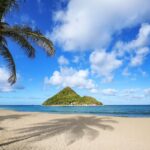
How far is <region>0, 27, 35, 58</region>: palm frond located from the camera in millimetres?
10959

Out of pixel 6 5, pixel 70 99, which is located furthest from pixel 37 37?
pixel 70 99

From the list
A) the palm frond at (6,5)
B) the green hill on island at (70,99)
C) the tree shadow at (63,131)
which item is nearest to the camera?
the palm frond at (6,5)

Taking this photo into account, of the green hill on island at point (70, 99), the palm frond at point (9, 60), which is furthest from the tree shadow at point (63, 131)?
the green hill on island at point (70, 99)

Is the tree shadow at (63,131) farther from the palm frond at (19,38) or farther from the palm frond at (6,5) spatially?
the palm frond at (6,5)

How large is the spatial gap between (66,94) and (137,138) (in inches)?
7266

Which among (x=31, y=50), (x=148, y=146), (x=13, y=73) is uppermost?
(x=31, y=50)

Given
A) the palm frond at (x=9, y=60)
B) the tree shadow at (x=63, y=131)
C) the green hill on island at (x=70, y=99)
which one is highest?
the green hill on island at (x=70, y=99)

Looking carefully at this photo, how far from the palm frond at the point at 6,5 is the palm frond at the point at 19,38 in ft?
2.32

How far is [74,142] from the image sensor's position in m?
12.1

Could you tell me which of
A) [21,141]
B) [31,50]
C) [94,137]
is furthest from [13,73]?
[94,137]

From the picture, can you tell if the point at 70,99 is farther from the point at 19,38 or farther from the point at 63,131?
the point at 19,38

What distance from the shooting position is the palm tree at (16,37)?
10.8 metres

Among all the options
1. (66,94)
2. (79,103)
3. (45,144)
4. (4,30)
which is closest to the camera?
(4,30)

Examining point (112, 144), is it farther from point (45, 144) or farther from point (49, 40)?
point (49, 40)
